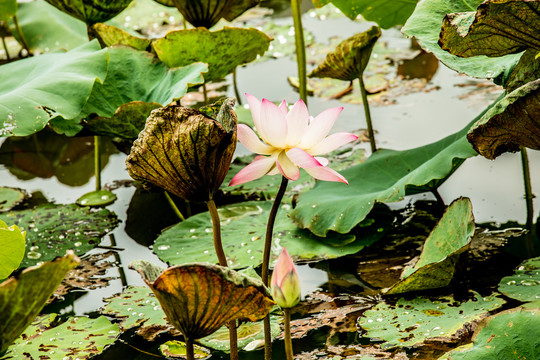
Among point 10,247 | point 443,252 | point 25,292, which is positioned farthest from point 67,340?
point 443,252

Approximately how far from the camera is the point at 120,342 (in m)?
1.46

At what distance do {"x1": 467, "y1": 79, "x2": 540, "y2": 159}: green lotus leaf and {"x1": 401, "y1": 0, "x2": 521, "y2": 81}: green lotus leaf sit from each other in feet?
0.93

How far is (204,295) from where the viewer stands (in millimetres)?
996

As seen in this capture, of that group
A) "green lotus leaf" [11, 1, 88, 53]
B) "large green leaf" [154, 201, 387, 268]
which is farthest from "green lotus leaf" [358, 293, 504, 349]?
"green lotus leaf" [11, 1, 88, 53]

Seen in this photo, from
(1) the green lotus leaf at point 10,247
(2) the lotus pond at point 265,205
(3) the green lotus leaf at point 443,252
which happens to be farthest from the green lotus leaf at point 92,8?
(3) the green lotus leaf at point 443,252

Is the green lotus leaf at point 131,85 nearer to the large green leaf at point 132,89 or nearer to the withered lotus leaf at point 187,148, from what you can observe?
the large green leaf at point 132,89

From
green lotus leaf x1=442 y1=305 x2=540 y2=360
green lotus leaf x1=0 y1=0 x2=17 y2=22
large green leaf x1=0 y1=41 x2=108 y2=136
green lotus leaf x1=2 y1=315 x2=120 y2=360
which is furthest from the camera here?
green lotus leaf x1=0 y1=0 x2=17 y2=22

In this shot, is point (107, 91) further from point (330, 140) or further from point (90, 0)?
point (330, 140)

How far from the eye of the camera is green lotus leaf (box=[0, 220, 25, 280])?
130 cm

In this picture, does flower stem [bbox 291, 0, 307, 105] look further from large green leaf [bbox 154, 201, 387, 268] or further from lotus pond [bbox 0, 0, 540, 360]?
large green leaf [bbox 154, 201, 387, 268]

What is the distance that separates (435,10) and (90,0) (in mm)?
1161

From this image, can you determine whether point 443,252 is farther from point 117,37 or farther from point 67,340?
point 117,37

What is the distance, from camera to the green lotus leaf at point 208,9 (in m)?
2.25

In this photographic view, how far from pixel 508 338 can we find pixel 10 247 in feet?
3.22
